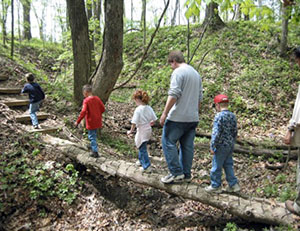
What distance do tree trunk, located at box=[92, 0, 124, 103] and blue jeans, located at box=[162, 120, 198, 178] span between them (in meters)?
3.07

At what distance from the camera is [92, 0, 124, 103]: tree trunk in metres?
5.75

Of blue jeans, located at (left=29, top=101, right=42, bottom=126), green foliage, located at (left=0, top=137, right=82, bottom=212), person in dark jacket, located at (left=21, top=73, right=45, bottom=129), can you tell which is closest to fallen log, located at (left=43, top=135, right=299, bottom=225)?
green foliage, located at (left=0, top=137, right=82, bottom=212)

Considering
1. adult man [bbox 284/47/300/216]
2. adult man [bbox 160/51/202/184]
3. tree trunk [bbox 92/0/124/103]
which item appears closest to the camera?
adult man [bbox 284/47/300/216]

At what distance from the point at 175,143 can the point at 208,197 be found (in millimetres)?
994

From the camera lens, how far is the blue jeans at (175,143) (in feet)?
12.3

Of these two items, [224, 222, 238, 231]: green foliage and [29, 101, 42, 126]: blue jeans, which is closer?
[224, 222, 238, 231]: green foliage

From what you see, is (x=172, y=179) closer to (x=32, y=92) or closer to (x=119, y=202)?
(x=119, y=202)

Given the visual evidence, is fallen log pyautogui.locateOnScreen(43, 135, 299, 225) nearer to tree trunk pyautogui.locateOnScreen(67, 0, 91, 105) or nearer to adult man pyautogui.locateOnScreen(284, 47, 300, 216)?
adult man pyautogui.locateOnScreen(284, 47, 300, 216)

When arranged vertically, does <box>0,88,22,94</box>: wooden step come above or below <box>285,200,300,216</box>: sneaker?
above

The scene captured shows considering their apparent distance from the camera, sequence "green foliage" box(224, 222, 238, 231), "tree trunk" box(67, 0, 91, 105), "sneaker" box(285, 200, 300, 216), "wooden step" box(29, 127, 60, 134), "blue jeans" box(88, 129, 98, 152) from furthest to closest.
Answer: "tree trunk" box(67, 0, 91, 105) < "wooden step" box(29, 127, 60, 134) < "blue jeans" box(88, 129, 98, 152) < "green foliage" box(224, 222, 238, 231) < "sneaker" box(285, 200, 300, 216)

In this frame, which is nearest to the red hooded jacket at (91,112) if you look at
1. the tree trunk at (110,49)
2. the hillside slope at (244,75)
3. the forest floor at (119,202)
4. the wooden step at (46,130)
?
the forest floor at (119,202)

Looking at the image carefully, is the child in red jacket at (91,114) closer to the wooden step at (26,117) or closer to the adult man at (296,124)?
the wooden step at (26,117)

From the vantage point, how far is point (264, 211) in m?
3.36

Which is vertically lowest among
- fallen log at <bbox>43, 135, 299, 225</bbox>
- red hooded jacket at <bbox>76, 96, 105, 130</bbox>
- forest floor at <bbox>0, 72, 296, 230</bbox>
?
forest floor at <bbox>0, 72, 296, 230</bbox>
